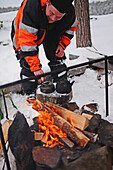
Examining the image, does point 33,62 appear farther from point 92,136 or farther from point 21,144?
point 92,136

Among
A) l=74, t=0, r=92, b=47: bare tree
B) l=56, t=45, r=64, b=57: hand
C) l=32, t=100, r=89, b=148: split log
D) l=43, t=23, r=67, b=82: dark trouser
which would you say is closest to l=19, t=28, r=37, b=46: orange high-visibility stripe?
l=43, t=23, r=67, b=82: dark trouser

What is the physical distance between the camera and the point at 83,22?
4559mm

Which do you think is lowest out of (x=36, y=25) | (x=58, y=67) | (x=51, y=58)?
(x=58, y=67)

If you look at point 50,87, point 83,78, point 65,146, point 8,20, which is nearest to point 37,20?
point 50,87

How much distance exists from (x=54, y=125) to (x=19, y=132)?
44 centimetres

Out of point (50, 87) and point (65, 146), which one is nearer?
point (65, 146)

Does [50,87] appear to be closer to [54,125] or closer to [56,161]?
[54,125]

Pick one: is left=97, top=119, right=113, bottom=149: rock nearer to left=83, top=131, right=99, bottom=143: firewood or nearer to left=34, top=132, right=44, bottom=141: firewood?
left=83, top=131, right=99, bottom=143: firewood

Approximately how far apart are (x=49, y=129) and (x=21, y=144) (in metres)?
0.42

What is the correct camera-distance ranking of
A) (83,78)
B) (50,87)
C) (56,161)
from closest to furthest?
1. (56,161)
2. (50,87)
3. (83,78)

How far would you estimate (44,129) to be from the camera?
200 cm

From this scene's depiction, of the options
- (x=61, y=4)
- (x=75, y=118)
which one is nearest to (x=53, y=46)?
(x=61, y=4)

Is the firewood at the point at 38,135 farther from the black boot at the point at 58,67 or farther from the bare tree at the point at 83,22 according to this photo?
the bare tree at the point at 83,22

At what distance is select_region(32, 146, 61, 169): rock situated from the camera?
1.56 m
